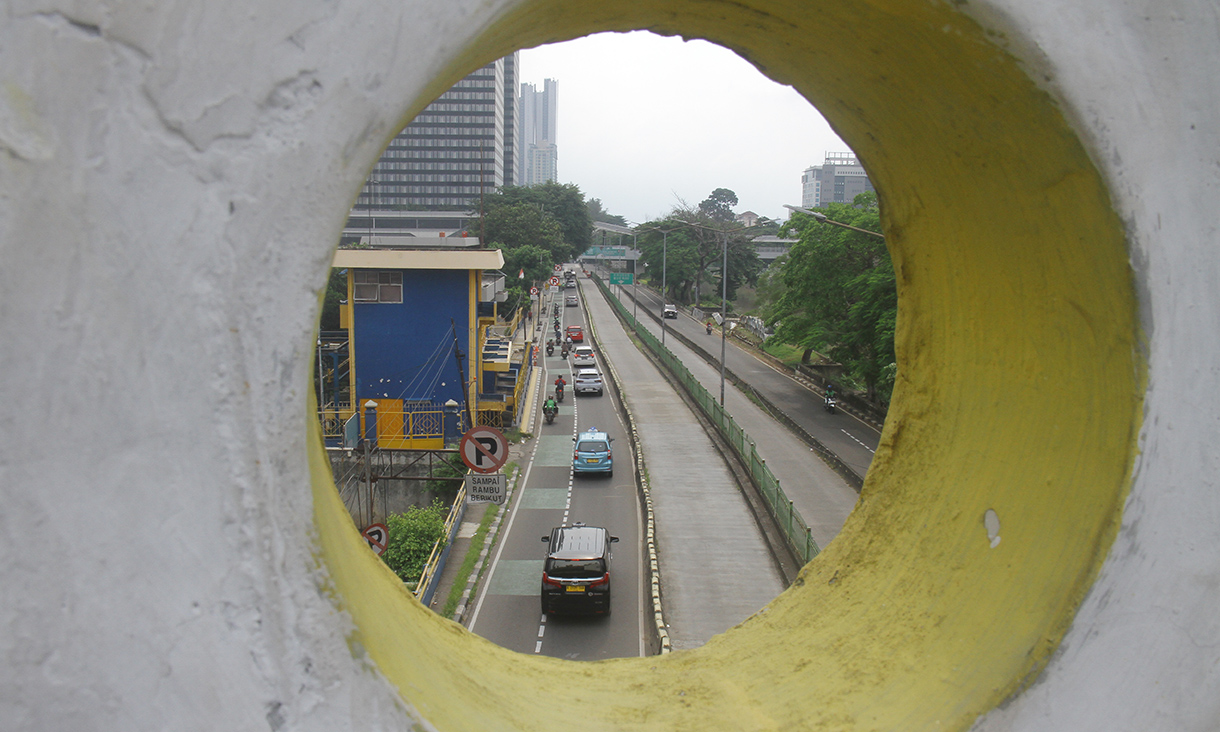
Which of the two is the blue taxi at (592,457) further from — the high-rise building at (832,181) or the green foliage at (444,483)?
the high-rise building at (832,181)

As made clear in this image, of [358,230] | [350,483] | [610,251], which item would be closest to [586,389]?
[350,483]

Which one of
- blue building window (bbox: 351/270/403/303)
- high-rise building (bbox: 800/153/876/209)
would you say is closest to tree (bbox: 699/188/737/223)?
A: high-rise building (bbox: 800/153/876/209)

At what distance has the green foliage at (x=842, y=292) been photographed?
24047mm

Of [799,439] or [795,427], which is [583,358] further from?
[799,439]

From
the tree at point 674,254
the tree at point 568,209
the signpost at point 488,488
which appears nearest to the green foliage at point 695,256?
the tree at point 674,254

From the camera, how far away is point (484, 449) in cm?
1324

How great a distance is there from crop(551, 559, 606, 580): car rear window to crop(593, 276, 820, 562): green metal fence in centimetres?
314

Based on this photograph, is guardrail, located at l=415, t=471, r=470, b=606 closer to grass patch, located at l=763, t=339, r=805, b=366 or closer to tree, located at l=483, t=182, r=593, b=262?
grass patch, located at l=763, t=339, r=805, b=366

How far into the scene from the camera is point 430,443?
1897 cm

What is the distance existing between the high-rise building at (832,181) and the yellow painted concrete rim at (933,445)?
12390 centimetres

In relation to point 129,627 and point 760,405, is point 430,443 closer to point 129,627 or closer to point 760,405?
point 760,405

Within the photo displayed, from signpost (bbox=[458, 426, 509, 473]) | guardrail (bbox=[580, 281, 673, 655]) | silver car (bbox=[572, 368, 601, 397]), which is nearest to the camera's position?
guardrail (bbox=[580, 281, 673, 655])

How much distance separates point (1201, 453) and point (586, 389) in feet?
94.7

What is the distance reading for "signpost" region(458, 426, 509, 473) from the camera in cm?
1304
